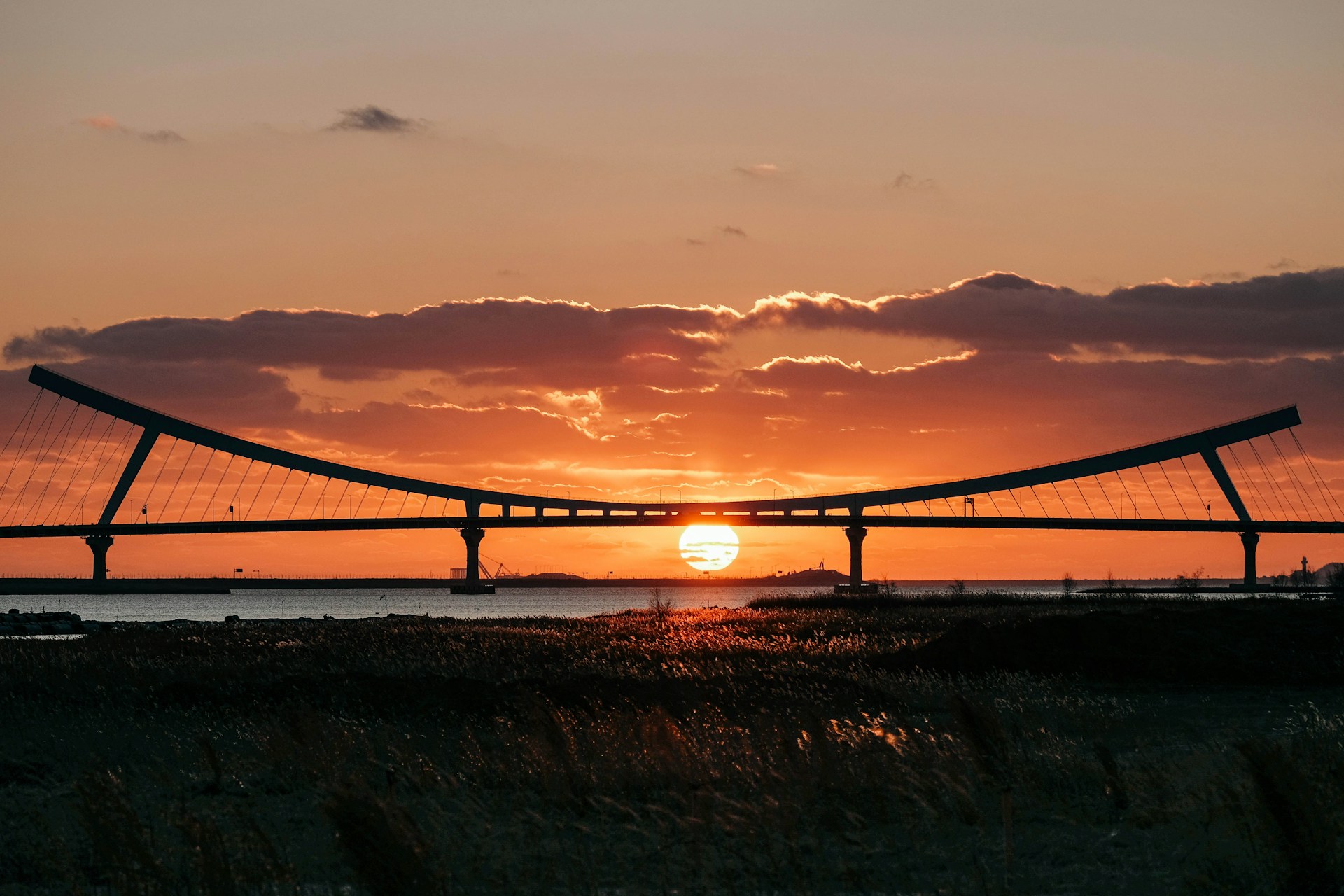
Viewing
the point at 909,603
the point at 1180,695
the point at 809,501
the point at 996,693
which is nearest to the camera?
the point at 996,693

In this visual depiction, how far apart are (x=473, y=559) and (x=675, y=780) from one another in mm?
139351

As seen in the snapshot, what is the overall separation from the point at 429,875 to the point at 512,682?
Result: 1653cm

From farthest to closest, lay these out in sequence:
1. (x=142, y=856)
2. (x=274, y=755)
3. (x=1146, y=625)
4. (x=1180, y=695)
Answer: (x=1146, y=625)
(x=1180, y=695)
(x=274, y=755)
(x=142, y=856)

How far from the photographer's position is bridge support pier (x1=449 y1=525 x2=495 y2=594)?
477 feet

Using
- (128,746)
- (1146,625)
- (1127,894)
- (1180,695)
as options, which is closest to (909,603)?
(1146,625)

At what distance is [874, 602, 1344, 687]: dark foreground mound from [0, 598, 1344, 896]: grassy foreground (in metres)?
0.25

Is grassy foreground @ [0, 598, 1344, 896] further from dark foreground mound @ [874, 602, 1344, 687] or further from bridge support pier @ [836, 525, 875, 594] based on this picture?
bridge support pier @ [836, 525, 875, 594]

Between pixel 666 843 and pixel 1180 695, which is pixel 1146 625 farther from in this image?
pixel 666 843

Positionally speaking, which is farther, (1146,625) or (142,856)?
(1146,625)

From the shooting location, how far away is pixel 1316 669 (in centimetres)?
3011

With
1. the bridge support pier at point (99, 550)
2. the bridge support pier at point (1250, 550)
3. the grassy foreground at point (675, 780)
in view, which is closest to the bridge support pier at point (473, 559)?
the bridge support pier at point (99, 550)

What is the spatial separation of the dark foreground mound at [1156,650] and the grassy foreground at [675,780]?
0.25 metres

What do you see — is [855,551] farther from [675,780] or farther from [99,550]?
[675,780]

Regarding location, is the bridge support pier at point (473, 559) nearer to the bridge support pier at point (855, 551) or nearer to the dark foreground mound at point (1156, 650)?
the bridge support pier at point (855, 551)
